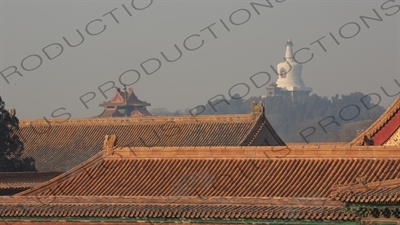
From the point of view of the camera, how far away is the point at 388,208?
2238cm

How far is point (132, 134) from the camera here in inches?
2053

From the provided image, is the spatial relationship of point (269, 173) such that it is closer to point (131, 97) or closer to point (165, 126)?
point (165, 126)

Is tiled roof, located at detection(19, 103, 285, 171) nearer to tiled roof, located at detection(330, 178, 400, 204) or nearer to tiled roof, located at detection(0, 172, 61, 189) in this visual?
tiled roof, located at detection(0, 172, 61, 189)

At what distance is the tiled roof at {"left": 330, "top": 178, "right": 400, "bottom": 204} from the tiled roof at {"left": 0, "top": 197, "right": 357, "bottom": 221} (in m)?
0.78

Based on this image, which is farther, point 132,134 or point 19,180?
point 132,134

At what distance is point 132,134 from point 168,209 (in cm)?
2697

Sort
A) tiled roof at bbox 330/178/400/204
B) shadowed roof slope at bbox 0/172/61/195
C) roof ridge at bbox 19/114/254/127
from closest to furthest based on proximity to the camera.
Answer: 1. tiled roof at bbox 330/178/400/204
2. shadowed roof slope at bbox 0/172/61/195
3. roof ridge at bbox 19/114/254/127

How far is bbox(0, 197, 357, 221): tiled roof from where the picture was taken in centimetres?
2386

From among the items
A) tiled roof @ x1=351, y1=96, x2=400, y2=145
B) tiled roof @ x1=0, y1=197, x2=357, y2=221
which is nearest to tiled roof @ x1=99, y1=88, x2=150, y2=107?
tiled roof @ x1=351, y1=96, x2=400, y2=145

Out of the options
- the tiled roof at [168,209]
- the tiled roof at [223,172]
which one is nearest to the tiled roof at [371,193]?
the tiled roof at [168,209]

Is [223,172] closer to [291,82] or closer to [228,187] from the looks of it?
[228,187]

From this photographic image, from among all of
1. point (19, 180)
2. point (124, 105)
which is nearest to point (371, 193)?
point (19, 180)

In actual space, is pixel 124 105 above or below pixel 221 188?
below

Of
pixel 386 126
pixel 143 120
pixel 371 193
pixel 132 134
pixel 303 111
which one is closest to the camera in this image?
pixel 371 193
